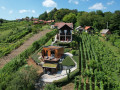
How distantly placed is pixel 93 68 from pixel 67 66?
551 cm

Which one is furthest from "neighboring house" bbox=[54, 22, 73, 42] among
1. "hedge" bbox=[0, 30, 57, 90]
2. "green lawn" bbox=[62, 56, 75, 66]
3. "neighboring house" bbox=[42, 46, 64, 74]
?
"green lawn" bbox=[62, 56, 75, 66]

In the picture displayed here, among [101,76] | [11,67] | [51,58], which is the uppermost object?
[51,58]

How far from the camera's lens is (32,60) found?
28.6 m

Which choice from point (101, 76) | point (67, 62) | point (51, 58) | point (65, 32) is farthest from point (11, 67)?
point (65, 32)

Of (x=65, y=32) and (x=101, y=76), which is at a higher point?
(x=65, y=32)

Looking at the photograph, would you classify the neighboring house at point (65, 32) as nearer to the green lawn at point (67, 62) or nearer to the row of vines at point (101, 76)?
the row of vines at point (101, 76)

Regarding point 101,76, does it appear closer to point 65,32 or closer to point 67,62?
point 67,62

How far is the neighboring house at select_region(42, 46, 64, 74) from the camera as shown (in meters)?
23.7

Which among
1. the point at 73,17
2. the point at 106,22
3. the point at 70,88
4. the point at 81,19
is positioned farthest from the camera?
the point at 73,17

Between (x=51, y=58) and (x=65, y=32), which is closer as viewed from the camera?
(x=51, y=58)

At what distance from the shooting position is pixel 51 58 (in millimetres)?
25922

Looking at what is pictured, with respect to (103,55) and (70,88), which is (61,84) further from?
(103,55)

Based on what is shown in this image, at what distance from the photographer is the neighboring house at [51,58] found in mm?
23719

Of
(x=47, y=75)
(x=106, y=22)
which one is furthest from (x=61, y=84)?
(x=106, y=22)
